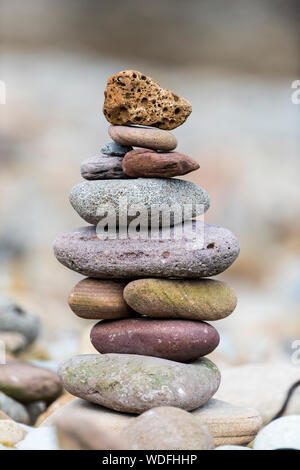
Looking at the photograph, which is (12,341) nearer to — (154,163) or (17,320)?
(17,320)

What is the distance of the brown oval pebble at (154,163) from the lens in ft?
16.9

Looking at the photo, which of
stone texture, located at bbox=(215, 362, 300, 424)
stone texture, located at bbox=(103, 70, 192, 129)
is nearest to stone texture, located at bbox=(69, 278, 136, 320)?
stone texture, located at bbox=(103, 70, 192, 129)

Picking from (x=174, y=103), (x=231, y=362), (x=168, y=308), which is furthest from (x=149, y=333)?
(x=231, y=362)

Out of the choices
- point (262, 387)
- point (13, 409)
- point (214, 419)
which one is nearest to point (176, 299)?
point (214, 419)

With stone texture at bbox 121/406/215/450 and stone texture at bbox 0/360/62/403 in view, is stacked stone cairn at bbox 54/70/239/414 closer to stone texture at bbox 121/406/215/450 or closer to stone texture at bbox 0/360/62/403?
stone texture at bbox 121/406/215/450

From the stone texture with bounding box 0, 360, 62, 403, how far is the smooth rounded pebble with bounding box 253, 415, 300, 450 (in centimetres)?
326

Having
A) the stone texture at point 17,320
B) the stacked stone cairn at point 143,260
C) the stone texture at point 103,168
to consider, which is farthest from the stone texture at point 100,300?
the stone texture at point 17,320

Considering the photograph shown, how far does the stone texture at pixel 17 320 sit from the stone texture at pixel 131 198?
14.2 feet

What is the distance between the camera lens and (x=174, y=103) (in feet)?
17.8

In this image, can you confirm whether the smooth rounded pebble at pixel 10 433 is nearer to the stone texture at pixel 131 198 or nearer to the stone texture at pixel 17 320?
the stone texture at pixel 131 198

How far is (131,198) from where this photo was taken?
202 inches

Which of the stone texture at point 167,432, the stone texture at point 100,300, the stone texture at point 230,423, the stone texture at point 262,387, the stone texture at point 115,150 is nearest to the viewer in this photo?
the stone texture at point 167,432

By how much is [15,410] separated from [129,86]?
13.8 ft
